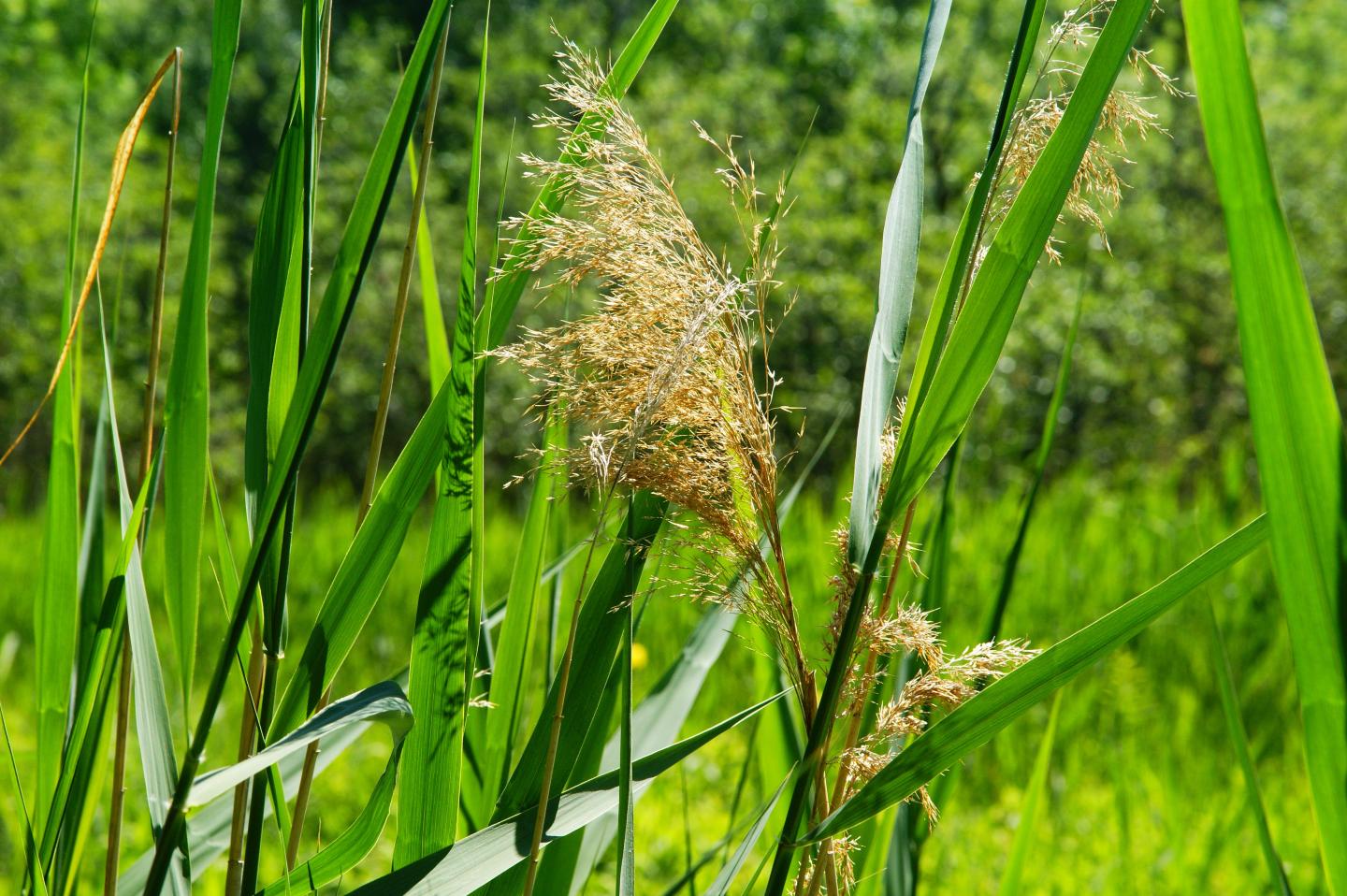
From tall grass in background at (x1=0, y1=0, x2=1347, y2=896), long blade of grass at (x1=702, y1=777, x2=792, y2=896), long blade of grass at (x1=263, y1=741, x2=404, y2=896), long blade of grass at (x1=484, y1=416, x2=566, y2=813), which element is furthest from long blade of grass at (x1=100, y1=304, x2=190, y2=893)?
long blade of grass at (x1=702, y1=777, x2=792, y2=896)

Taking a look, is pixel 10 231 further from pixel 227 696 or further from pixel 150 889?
pixel 150 889

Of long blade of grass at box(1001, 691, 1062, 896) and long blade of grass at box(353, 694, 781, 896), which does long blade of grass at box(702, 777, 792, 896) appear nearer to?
long blade of grass at box(353, 694, 781, 896)

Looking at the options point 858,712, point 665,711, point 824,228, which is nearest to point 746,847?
point 858,712

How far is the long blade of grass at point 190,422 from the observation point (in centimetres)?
75

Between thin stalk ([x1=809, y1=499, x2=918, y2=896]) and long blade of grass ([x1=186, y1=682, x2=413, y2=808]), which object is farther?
thin stalk ([x1=809, y1=499, x2=918, y2=896])

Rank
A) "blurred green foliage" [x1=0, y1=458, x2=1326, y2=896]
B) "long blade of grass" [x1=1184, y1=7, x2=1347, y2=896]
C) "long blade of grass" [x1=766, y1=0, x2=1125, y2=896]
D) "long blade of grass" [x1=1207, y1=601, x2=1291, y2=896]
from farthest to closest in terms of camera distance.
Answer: "blurred green foliage" [x1=0, y1=458, x2=1326, y2=896], "long blade of grass" [x1=1207, y1=601, x2=1291, y2=896], "long blade of grass" [x1=766, y1=0, x2=1125, y2=896], "long blade of grass" [x1=1184, y1=7, x2=1347, y2=896]

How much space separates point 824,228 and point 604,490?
26.6ft

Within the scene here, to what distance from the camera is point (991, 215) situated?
724mm

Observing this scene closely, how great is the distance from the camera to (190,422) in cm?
78

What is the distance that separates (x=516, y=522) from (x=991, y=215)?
616cm

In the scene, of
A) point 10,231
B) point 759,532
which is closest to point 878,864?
point 759,532

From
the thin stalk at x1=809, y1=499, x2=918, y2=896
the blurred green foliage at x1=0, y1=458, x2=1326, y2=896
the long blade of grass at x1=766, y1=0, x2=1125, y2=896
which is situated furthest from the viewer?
the blurred green foliage at x1=0, y1=458, x2=1326, y2=896

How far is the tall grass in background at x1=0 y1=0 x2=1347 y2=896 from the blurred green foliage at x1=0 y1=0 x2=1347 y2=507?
18.7 ft

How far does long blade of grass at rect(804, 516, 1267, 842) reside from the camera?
652 mm
